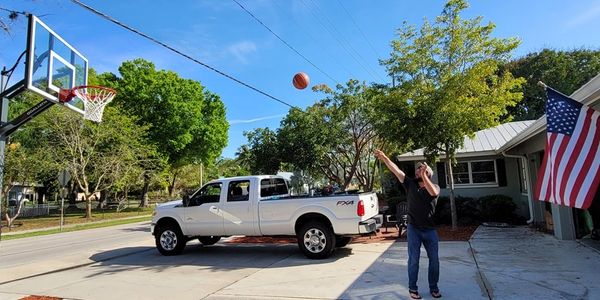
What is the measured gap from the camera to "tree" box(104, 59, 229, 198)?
36.5 m

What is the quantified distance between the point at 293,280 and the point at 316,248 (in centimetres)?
203

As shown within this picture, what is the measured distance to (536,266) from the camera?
802 centimetres

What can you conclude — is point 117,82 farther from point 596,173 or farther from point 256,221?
point 596,173

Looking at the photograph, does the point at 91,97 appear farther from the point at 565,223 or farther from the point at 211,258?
the point at 565,223

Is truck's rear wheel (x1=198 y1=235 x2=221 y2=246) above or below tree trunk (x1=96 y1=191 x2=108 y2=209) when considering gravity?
below

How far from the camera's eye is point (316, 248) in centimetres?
986

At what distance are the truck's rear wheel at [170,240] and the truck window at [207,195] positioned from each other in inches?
34.1

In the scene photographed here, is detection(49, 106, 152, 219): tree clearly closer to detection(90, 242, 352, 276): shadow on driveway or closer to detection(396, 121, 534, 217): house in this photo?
detection(90, 242, 352, 276): shadow on driveway

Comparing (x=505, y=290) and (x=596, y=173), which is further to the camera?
(x=505, y=290)

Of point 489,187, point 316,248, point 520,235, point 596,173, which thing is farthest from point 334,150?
point 596,173

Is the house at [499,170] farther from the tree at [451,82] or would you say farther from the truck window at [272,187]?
the truck window at [272,187]

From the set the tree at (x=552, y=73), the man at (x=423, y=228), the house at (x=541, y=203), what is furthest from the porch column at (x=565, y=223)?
the tree at (x=552, y=73)

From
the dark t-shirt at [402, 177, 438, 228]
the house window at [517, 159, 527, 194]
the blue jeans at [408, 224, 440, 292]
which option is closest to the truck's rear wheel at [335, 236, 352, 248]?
the blue jeans at [408, 224, 440, 292]

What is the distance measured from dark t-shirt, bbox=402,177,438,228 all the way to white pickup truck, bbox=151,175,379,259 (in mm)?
3275
